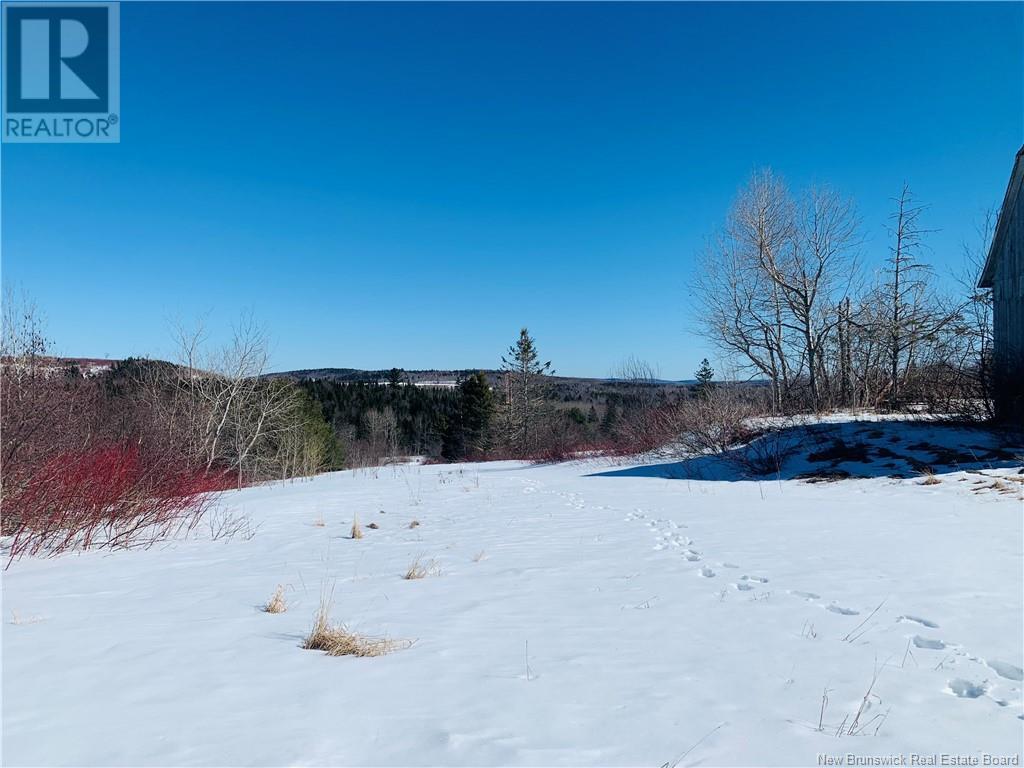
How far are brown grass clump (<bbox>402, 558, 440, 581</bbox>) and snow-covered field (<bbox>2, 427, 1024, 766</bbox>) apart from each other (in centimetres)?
7

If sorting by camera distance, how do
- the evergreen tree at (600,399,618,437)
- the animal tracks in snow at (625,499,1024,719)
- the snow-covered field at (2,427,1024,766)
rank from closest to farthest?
the snow-covered field at (2,427,1024,766) → the animal tracks in snow at (625,499,1024,719) → the evergreen tree at (600,399,618,437)

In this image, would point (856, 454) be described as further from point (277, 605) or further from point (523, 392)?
point (523, 392)

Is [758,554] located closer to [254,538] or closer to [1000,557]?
[1000,557]

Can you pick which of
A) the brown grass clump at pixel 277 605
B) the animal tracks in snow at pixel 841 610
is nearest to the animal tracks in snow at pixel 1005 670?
the animal tracks in snow at pixel 841 610

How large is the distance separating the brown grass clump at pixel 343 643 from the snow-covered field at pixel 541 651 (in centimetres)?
8

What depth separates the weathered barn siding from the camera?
35.8ft

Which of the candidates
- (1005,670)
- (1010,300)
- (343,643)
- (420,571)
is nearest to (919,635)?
(1005,670)

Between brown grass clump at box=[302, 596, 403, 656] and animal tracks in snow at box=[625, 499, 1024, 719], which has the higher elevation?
brown grass clump at box=[302, 596, 403, 656]

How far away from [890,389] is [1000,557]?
16.0 meters

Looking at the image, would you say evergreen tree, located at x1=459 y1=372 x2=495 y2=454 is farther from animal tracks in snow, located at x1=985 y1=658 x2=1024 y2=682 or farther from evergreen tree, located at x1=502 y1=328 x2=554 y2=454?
animal tracks in snow, located at x1=985 y1=658 x2=1024 y2=682

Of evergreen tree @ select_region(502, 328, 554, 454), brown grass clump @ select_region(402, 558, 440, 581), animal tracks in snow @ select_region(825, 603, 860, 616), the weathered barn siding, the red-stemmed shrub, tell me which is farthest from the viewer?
evergreen tree @ select_region(502, 328, 554, 454)

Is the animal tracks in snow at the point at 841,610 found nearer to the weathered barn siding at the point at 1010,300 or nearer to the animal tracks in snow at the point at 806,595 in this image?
the animal tracks in snow at the point at 806,595

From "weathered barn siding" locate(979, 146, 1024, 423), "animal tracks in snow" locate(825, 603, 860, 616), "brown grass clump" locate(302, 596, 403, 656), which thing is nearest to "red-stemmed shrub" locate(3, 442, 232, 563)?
"brown grass clump" locate(302, 596, 403, 656)

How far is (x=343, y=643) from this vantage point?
2566 millimetres
